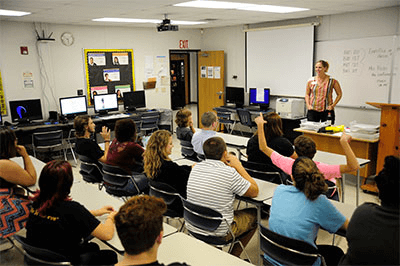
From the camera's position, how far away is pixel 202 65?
955 centimetres

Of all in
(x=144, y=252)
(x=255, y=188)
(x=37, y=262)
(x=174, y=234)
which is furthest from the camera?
(x=255, y=188)

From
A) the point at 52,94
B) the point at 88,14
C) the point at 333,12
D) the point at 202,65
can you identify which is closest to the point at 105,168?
the point at 88,14

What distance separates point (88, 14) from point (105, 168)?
321 cm

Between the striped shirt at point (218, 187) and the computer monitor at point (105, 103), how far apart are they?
544 centimetres

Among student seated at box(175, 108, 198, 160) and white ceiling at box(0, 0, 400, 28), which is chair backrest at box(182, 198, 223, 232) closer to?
student seated at box(175, 108, 198, 160)

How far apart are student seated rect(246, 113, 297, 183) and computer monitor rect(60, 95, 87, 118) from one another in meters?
4.71

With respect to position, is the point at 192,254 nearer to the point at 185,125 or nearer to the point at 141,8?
the point at 185,125

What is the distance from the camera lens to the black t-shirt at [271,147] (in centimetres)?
352

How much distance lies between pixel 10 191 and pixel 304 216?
236 centimetres

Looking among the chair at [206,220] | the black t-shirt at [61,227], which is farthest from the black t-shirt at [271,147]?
the black t-shirt at [61,227]

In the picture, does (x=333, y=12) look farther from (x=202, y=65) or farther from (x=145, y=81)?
(x=145, y=81)

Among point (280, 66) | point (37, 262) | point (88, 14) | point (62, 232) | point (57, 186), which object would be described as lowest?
point (37, 262)

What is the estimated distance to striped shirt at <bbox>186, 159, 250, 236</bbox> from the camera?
257 cm

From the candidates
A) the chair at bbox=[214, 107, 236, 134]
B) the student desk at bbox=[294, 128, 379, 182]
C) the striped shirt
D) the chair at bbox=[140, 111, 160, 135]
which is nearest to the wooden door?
the chair at bbox=[214, 107, 236, 134]
